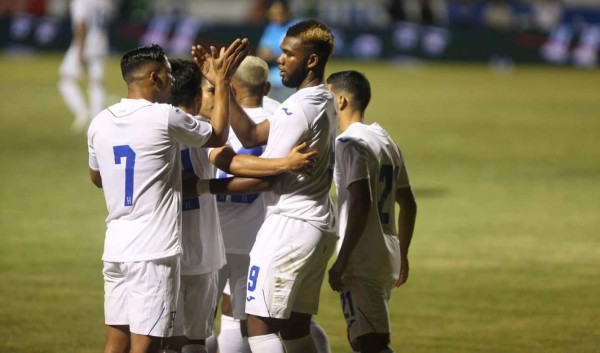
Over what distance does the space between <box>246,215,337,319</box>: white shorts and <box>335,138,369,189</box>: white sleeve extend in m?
0.38

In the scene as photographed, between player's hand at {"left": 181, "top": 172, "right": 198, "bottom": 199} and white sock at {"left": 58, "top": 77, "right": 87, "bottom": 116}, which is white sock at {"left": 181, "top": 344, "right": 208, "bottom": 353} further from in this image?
white sock at {"left": 58, "top": 77, "right": 87, "bottom": 116}

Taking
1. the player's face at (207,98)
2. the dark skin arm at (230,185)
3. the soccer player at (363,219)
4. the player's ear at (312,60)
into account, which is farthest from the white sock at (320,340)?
the player's ear at (312,60)

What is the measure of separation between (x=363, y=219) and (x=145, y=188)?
120cm

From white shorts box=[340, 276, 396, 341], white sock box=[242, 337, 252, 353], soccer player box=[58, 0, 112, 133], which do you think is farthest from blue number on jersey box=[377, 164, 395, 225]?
soccer player box=[58, 0, 112, 133]

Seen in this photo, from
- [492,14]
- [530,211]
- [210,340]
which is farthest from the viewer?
[492,14]

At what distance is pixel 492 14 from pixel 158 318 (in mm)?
37831

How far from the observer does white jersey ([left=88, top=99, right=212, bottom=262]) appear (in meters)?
5.90

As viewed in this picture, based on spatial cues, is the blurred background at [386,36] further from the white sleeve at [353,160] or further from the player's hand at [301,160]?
the player's hand at [301,160]

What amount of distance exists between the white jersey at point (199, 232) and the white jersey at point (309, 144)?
1.53 ft

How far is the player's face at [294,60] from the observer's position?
6109 millimetres

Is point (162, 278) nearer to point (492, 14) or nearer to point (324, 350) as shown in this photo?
point (324, 350)

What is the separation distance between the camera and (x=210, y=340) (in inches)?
283

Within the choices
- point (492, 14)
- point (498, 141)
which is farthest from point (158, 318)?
point (492, 14)

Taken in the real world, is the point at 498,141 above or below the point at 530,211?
below
